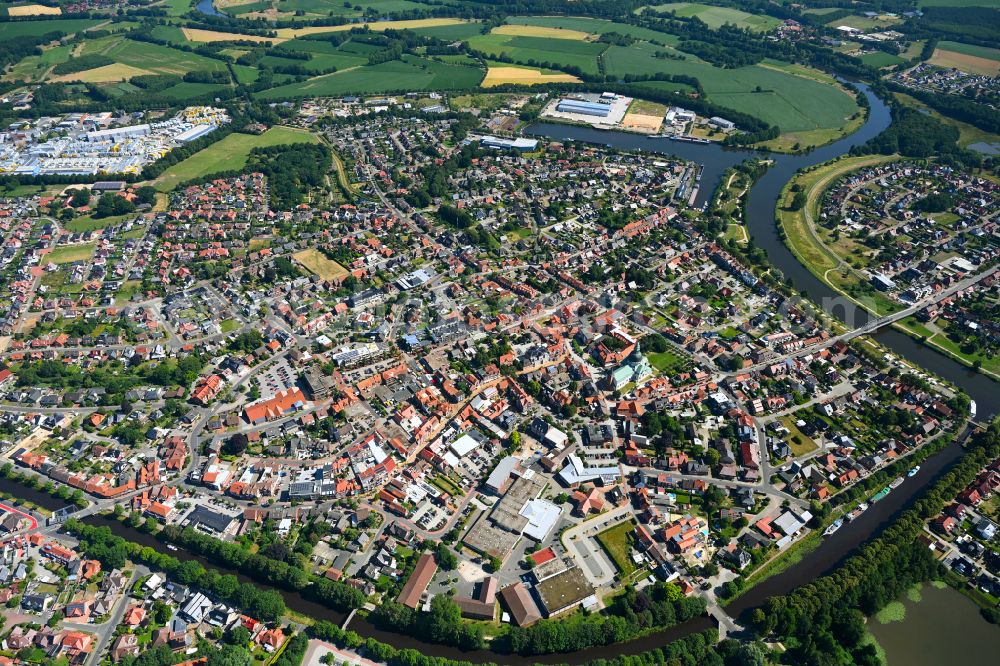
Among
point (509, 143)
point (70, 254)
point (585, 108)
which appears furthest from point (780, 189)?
point (70, 254)

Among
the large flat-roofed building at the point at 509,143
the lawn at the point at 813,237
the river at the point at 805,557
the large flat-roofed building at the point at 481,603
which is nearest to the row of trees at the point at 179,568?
the river at the point at 805,557

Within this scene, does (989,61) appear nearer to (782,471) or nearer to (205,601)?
(782,471)

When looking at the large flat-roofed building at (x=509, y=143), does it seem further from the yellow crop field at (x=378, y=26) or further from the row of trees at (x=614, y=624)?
the row of trees at (x=614, y=624)

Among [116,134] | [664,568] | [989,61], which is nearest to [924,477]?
[664,568]

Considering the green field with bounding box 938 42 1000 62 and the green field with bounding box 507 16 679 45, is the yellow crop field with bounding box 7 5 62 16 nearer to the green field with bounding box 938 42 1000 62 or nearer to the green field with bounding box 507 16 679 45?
the green field with bounding box 507 16 679 45

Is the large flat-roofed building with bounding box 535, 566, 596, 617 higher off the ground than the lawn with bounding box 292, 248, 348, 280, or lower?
lower

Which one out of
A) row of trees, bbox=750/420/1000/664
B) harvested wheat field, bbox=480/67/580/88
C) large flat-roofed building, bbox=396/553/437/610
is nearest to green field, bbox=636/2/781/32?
harvested wheat field, bbox=480/67/580/88

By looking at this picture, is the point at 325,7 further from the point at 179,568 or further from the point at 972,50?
the point at 179,568

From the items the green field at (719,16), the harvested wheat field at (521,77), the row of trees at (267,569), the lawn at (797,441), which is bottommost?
the row of trees at (267,569)
